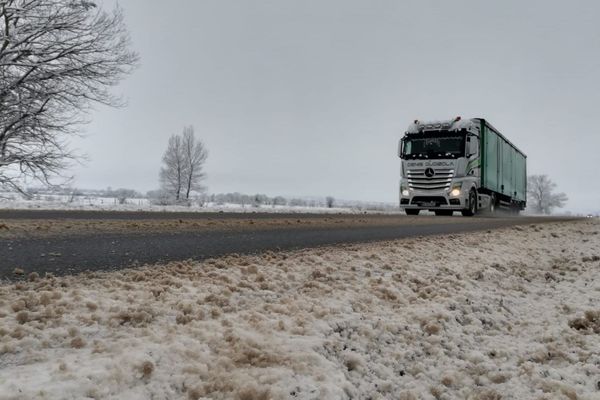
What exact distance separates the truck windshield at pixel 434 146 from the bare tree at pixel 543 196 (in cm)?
6831

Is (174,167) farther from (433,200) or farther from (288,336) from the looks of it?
(288,336)

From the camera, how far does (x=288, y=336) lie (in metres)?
2.31

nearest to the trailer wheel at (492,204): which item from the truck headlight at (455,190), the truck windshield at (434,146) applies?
the truck headlight at (455,190)

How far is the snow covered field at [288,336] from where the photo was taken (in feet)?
5.74

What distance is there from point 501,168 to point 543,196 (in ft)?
209

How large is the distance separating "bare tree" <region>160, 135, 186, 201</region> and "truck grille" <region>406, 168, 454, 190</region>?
117 feet

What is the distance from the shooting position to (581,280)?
5.17 meters

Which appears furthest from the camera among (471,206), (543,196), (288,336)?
(543,196)

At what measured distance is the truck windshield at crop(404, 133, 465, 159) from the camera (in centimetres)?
1647

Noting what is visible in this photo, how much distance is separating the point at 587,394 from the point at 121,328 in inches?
101

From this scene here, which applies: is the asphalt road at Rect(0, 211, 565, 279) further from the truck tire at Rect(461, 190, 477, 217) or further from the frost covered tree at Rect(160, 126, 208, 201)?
the frost covered tree at Rect(160, 126, 208, 201)

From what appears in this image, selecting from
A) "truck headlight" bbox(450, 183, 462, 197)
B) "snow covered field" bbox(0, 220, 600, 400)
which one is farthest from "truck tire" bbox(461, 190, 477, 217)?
"snow covered field" bbox(0, 220, 600, 400)

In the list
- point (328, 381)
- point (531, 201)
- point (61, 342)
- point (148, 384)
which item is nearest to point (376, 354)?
point (328, 381)

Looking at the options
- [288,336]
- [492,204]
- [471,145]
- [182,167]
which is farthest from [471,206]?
[182,167]
